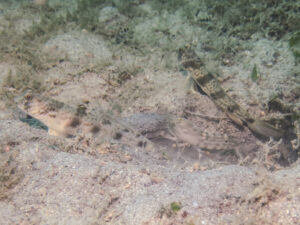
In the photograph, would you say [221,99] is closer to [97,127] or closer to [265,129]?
[265,129]

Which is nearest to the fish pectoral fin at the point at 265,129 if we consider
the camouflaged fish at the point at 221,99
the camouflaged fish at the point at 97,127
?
the camouflaged fish at the point at 221,99

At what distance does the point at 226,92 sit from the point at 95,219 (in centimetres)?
360

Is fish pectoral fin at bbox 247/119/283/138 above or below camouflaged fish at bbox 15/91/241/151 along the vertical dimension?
above

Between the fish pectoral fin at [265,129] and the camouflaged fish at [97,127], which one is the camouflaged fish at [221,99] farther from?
the camouflaged fish at [97,127]

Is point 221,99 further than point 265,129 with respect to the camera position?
Yes

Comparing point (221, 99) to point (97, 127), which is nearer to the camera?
point (97, 127)

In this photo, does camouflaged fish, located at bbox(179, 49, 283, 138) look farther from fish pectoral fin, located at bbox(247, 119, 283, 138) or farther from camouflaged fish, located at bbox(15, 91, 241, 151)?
camouflaged fish, located at bbox(15, 91, 241, 151)

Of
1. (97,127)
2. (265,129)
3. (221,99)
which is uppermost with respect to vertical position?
(221,99)

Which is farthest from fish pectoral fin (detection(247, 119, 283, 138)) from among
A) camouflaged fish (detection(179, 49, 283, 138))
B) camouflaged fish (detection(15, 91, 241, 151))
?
camouflaged fish (detection(15, 91, 241, 151))

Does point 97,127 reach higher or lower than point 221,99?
lower

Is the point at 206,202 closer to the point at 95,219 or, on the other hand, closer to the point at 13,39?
the point at 95,219

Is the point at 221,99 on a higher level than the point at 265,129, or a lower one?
higher

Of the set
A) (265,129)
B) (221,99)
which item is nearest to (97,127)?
(221,99)

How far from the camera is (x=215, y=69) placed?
16.7 ft
